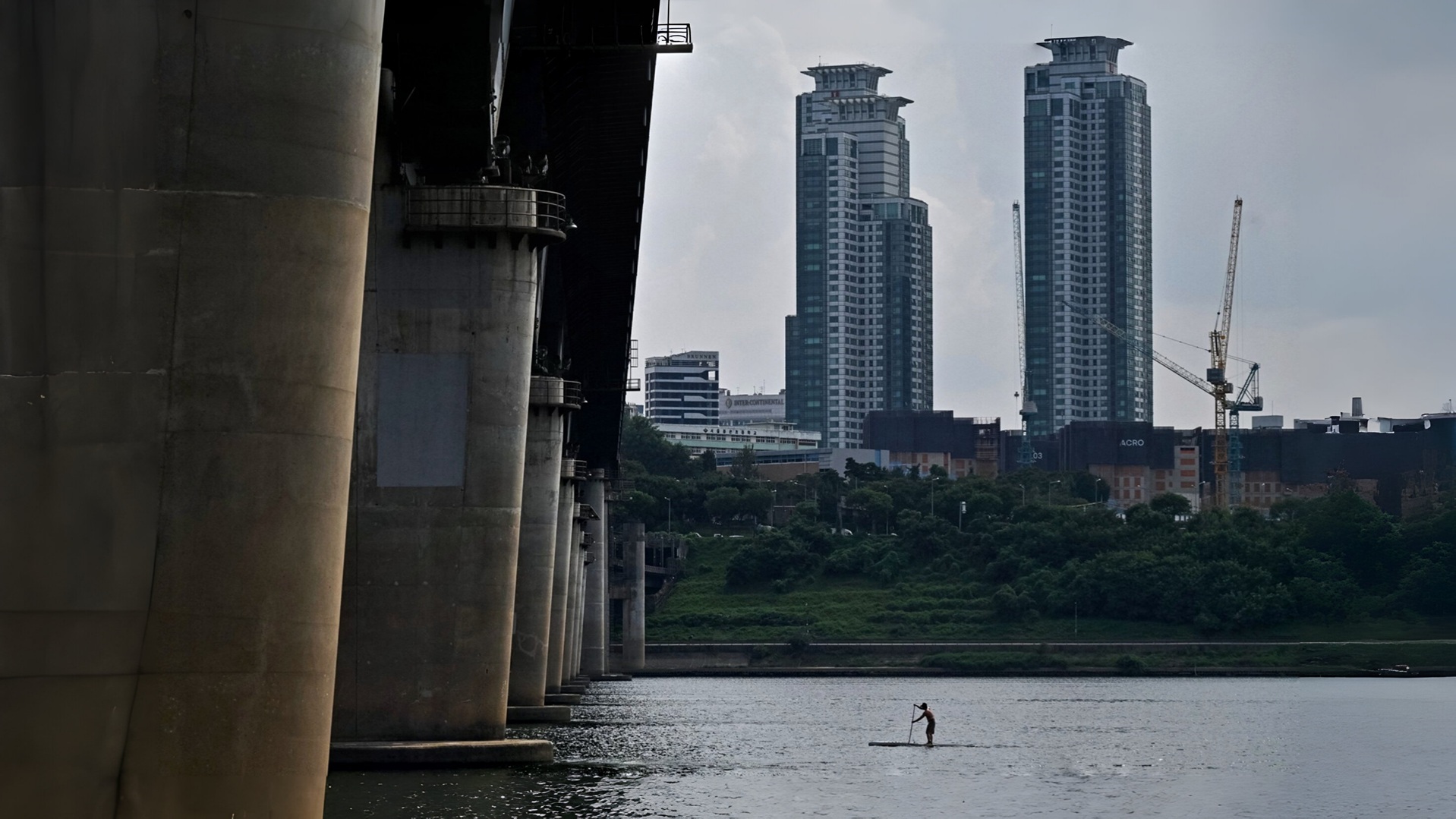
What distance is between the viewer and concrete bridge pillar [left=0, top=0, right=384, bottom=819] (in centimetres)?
1923

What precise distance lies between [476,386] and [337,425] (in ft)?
76.2

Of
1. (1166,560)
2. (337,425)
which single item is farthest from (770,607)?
(337,425)

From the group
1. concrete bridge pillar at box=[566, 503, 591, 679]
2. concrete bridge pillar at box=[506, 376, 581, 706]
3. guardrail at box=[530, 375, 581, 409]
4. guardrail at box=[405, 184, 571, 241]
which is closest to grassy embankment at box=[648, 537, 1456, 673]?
concrete bridge pillar at box=[566, 503, 591, 679]

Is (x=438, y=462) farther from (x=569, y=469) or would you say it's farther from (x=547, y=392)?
(x=569, y=469)

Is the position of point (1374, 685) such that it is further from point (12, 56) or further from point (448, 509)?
point (12, 56)

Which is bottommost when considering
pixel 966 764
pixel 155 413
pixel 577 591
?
pixel 966 764

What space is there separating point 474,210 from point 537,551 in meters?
26.9

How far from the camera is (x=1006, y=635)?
614ft

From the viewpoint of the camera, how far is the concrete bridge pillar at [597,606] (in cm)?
14562

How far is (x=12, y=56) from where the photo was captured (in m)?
19.7

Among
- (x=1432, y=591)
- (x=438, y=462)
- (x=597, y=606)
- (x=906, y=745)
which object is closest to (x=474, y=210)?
(x=438, y=462)

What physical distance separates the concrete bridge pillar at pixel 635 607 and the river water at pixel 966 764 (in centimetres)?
5118

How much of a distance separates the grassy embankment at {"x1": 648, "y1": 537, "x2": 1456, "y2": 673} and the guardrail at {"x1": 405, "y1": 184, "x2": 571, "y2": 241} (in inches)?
5408

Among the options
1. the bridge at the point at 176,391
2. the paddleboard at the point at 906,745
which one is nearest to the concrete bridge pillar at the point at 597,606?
the paddleboard at the point at 906,745
